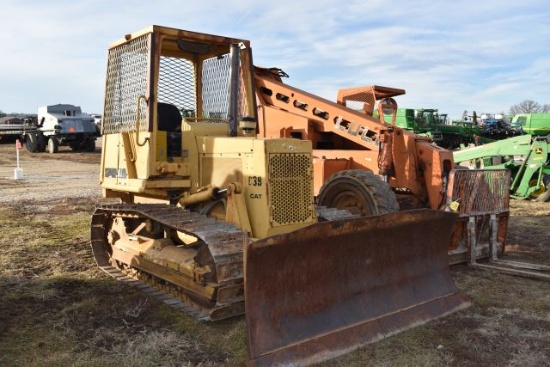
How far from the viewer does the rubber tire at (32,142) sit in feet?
93.0

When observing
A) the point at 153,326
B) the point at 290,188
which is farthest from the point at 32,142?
the point at 290,188

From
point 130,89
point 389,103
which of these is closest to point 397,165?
point 389,103

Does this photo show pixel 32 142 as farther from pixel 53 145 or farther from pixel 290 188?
pixel 290 188

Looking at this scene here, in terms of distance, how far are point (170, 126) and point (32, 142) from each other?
25882 mm

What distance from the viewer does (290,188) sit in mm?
4953

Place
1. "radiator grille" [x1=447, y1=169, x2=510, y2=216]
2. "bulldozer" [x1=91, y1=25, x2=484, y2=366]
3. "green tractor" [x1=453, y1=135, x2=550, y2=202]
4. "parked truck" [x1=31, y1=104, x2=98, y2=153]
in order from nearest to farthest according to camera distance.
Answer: "bulldozer" [x1=91, y1=25, x2=484, y2=366]
"radiator grille" [x1=447, y1=169, x2=510, y2=216]
"green tractor" [x1=453, y1=135, x2=550, y2=202]
"parked truck" [x1=31, y1=104, x2=98, y2=153]

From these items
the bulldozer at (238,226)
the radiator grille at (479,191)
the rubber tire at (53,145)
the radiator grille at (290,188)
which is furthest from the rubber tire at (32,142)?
the radiator grille at (290,188)

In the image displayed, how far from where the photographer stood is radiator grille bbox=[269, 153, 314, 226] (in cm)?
487

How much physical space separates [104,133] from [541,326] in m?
5.11

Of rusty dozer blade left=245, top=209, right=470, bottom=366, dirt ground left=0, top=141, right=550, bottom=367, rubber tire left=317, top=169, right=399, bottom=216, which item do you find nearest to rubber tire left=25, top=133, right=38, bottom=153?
dirt ground left=0, top=141, right=550, bottom=367

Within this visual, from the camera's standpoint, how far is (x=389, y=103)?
842 cm

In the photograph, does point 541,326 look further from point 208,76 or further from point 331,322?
point 208,76

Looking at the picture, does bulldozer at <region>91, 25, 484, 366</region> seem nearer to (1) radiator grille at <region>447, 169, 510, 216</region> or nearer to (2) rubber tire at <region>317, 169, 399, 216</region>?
(2) rubber tire at <region>317, 169, 399, 216</region>

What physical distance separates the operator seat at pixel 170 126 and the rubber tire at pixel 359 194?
248 centimetres
